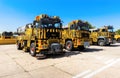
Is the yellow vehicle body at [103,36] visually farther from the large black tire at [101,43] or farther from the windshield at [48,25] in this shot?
the windshield at [48,25]

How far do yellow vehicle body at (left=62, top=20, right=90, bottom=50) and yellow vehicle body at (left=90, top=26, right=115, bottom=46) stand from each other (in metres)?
5.59

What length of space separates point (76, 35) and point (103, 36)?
7.06 metres

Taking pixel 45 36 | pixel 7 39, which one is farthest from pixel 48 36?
pixel 7 39

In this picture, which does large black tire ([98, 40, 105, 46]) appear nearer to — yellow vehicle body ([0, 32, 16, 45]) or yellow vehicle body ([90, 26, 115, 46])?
yellow vehicle body ([90, 26, 115, 46])

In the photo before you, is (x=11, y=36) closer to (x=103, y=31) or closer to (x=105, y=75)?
(x=103, y=31)

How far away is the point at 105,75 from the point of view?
5.10m

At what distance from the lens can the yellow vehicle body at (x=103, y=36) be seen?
17166 millimetres

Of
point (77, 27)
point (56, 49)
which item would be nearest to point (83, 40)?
point (77, 27)

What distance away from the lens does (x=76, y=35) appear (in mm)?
11945

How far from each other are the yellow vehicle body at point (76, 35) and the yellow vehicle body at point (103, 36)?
5586mm

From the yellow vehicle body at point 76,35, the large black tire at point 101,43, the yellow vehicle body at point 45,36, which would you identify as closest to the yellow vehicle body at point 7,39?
the yellow vehicle body at point 76,35

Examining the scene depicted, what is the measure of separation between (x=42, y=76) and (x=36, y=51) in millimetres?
4208


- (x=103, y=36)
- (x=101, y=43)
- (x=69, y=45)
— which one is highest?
(x=103, y=36)

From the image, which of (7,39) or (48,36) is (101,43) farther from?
(7,39)
